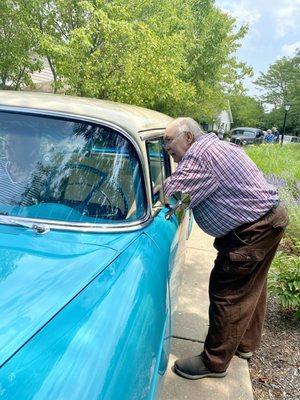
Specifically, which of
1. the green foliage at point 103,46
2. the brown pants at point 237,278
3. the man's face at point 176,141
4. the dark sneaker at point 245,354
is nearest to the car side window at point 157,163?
the man's face at point 176,141

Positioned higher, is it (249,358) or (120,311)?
(120,311)

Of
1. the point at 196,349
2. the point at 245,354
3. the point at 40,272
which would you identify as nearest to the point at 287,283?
the point at 245,354

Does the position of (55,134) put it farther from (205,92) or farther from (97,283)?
(205,92)

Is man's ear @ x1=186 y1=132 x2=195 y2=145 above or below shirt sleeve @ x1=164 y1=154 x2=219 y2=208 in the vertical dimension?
above

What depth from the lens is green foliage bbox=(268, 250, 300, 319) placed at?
371 centimetres

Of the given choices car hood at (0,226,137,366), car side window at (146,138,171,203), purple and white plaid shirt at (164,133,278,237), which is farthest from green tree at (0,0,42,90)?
car hood at (0,226,137,366)

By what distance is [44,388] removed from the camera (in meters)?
1.07

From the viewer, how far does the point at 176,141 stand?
2.54 meters

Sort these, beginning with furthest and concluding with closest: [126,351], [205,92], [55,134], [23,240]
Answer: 1. [205,92]
2. [55,134]
3. [23,240]
4. [126,351]

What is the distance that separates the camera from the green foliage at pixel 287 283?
3.71 meters

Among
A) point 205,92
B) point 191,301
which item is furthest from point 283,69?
point 191,301

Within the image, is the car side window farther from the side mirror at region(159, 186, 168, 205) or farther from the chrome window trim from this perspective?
the chrome window trim

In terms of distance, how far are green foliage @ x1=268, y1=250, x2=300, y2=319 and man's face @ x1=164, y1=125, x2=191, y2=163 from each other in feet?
6.04

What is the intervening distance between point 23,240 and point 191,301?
2734 mm
